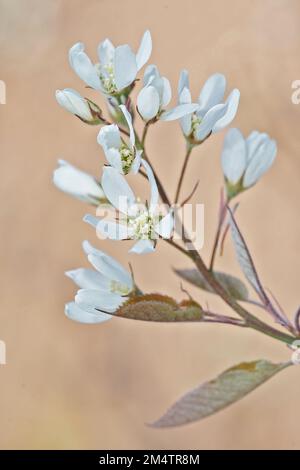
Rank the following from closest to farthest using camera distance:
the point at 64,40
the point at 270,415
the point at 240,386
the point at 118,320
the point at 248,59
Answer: the point at 240,386
the point at 270,415
the point at 118,320
the point at 248,59
the point at 64,40

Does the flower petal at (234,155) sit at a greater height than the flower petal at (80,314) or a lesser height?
greater

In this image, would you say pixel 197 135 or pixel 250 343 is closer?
pixel 197 135

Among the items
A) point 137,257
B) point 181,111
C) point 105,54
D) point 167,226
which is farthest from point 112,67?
point 137,257

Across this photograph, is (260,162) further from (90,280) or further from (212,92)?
(90,280)

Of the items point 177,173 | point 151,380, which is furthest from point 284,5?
point 151,380

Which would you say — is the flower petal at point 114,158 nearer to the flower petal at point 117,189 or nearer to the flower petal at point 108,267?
the flower petal at point 117,189

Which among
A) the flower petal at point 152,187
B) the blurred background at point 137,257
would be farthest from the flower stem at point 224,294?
the blurred background at point 137,257

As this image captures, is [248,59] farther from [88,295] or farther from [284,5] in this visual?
[88,295]

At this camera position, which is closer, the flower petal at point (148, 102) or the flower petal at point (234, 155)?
the flower petal at point (148, 102)
